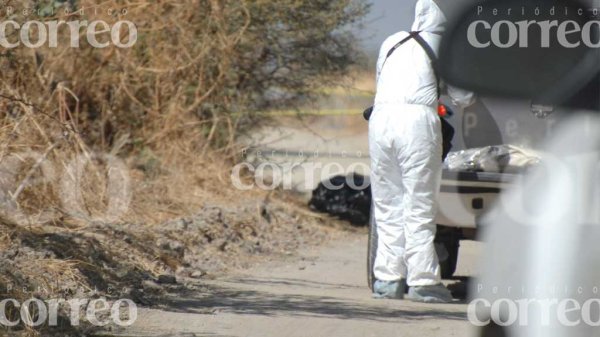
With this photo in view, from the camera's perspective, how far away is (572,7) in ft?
12.3

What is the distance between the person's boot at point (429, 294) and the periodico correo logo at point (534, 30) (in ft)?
10.8

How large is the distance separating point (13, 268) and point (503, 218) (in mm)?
3671

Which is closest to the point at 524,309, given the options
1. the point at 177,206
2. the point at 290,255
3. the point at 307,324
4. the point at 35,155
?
the point at 307,324

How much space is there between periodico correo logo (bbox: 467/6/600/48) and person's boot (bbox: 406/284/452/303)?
3.28 meters

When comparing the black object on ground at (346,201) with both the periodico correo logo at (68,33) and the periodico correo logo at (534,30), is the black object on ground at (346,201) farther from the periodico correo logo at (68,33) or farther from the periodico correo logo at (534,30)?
the periodico correo logo at (534,30)

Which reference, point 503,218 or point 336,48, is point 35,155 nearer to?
point 336,48

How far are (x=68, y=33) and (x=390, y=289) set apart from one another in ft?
12.7

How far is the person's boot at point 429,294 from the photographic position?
7.57 m

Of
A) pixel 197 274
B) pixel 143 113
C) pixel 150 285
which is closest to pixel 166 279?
pixel 150 285

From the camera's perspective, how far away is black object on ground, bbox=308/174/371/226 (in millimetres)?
12383

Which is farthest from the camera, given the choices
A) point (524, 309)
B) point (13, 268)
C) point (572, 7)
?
point (13, 268)

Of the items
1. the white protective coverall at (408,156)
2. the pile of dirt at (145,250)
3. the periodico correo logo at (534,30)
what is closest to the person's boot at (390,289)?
the white protective coverall at (408,156)

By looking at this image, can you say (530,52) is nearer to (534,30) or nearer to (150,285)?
(534,30)

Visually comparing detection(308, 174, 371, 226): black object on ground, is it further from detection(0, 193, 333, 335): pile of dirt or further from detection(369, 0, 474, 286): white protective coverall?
detection(369, 0, 474, 286): white protective coverall
